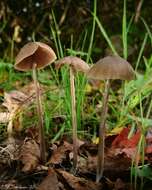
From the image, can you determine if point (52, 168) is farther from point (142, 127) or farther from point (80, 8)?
point (80, 8)

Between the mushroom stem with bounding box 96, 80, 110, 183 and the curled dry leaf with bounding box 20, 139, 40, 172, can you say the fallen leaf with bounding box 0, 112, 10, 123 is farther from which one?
the mushroom stem with bounding box 96, 80, 110, 183

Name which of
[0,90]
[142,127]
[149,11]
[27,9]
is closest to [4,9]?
[27,9]

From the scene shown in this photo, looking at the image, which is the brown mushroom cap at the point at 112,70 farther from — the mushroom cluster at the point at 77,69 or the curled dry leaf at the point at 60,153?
the curled dry leaf at the point at 60,153

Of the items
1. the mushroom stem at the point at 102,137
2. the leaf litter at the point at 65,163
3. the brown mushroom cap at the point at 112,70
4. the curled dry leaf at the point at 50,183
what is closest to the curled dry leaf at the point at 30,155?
the leaf litter at the point at 65,163

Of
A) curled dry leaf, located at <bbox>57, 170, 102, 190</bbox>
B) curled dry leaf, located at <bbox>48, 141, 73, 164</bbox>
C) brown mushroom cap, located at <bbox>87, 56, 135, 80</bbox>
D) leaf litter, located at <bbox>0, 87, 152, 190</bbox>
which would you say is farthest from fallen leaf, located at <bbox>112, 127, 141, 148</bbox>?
brown mushroom cap, located at <bbox>87, 56, 135, 80</bbox>

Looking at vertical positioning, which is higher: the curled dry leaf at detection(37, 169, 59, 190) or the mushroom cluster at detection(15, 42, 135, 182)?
the mushroom cluster at detection(15, 42, 135, 182)

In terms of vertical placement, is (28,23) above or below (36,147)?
above
